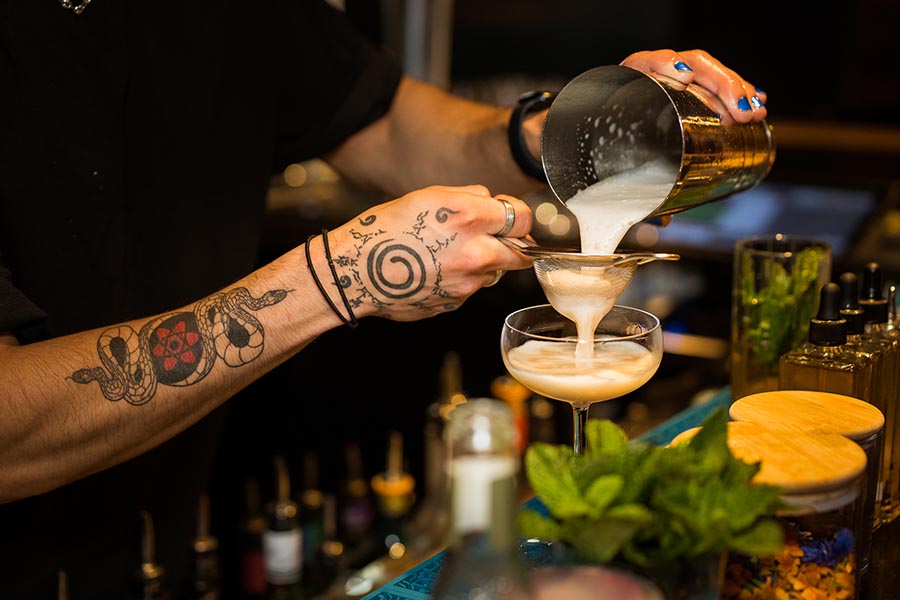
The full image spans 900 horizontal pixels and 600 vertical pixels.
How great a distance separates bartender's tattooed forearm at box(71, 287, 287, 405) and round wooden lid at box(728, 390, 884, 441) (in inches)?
24.7

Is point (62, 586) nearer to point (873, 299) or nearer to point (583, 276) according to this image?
point (583, 276)

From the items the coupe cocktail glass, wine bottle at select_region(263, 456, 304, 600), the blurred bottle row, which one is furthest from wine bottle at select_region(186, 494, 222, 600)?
the coupe cocktail glass

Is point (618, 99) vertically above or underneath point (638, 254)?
above

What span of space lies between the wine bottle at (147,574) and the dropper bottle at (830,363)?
1199mm

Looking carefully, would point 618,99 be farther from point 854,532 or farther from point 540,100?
point 854,532

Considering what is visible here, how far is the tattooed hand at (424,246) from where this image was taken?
53.3 inches

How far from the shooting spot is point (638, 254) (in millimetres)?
1270

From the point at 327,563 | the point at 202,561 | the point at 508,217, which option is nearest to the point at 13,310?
the point at 508,217

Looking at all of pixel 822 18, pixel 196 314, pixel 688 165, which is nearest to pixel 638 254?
pixel 688 165

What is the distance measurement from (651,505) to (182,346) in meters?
0.75

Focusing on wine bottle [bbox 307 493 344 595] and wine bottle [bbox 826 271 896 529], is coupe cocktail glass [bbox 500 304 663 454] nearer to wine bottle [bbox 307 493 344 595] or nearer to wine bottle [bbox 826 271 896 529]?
Answer: wine bottle [bbox 826 271 896 529]

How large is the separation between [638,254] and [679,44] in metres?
3.19

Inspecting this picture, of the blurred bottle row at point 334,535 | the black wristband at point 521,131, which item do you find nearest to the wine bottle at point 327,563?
the blurred bottle row at point 334,535

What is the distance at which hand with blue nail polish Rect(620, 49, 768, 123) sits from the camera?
149cm
